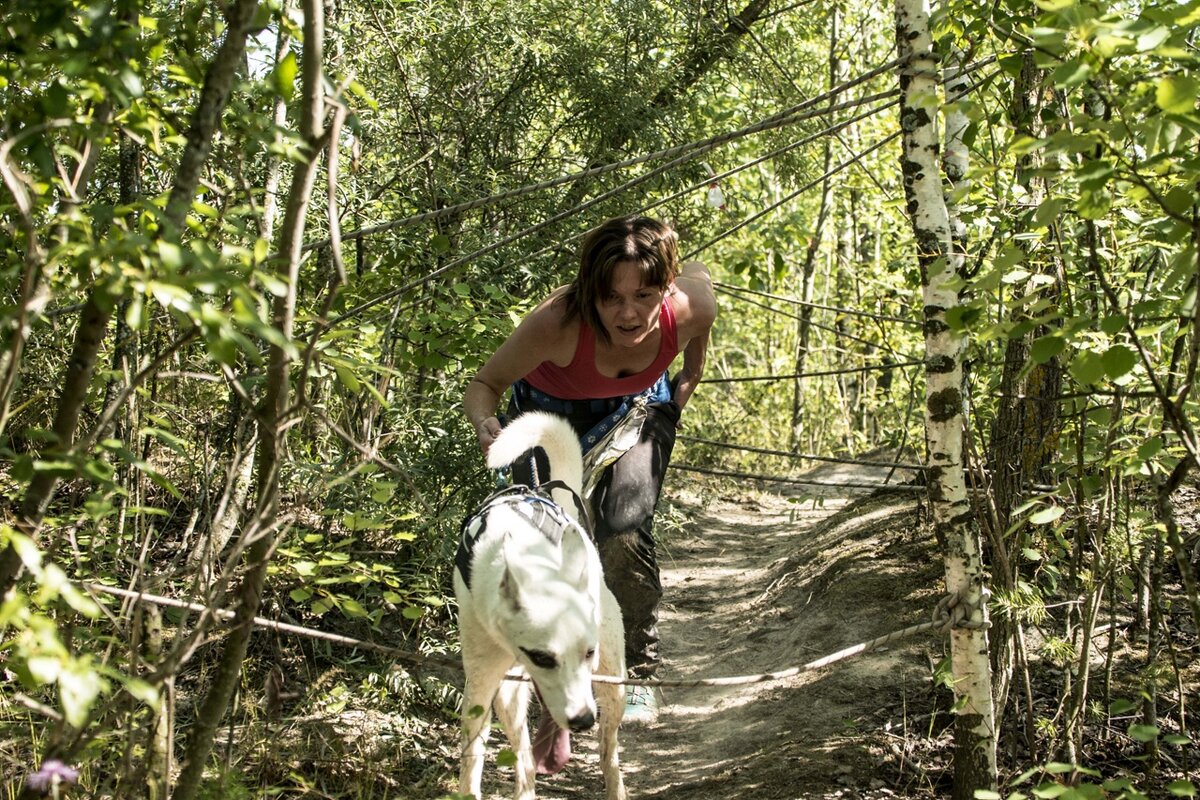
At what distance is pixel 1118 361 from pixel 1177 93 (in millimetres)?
582

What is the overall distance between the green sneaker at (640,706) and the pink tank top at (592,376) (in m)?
1.33

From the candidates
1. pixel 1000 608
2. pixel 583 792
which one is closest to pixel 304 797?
pixel 583 792

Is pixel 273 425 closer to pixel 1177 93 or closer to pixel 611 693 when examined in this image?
pixel 611 693

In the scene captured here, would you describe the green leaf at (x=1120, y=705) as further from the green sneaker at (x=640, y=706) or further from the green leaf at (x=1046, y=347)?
the green sneaker at (x=640, y=706)

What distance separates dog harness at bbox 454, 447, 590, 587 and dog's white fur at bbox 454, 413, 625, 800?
2 cm

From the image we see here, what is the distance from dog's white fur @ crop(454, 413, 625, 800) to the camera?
2.80 metres

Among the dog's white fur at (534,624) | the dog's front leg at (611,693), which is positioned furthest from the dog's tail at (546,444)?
the dog's front leg at (611,693)

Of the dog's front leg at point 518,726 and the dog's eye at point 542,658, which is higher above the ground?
the dog's eye at point 542,658

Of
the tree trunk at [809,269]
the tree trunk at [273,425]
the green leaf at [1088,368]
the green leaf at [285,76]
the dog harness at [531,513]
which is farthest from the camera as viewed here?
the tree trunk at [809,269]

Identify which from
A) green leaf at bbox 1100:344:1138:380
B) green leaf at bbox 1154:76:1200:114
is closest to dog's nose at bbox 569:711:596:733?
green leaf at bbox 1100:344:1138:380

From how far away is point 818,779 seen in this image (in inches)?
133

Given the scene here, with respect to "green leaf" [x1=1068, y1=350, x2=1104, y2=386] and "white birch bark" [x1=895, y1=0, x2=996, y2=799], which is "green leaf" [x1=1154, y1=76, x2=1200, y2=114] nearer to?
"green leaf" [x1=1068, y1=350, x2=1104, y2=386]

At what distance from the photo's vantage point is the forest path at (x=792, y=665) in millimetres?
3520

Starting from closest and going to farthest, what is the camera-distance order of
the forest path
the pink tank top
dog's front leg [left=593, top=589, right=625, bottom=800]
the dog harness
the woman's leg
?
the dog harness, dog's front leg [left=593, top=589, right=625, bottom=800], the forest path, the pink tank top, the woman's leg
